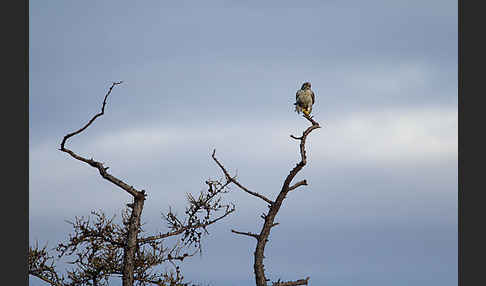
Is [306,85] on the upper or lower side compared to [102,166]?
upper

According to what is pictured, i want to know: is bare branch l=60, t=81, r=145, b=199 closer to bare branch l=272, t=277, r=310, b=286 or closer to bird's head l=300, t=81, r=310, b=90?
bare branch l=272, t=277, r=310, b=286

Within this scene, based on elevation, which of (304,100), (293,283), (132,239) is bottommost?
(293,283)

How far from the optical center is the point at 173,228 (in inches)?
795

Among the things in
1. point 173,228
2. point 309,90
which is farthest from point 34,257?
point 309,90

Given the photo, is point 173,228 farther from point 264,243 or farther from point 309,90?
point 309,90

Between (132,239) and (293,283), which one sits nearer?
(293,283)

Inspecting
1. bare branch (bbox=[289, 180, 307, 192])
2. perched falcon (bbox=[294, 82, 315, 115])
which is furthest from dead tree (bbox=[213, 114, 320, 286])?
perched falcon (bbox=[294, 82, 315, 115])

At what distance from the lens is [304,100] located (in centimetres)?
2372

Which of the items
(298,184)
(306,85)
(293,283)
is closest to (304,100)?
(306,85)

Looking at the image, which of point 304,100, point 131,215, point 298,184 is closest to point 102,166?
point 131,215

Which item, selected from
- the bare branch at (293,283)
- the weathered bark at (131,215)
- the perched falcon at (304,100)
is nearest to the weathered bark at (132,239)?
the weathered bark at (131,215)

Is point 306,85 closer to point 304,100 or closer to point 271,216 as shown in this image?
point 304,100

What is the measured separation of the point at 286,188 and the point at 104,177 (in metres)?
4.75

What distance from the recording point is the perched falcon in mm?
23719
